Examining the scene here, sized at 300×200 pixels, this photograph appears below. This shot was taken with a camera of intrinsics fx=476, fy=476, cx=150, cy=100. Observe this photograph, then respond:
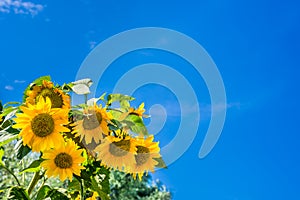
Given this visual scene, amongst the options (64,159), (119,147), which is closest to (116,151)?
(119,147)

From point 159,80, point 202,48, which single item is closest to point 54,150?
point 159,80

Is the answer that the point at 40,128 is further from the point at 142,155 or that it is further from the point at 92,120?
the point at 142,155

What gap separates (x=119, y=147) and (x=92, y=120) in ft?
0.31

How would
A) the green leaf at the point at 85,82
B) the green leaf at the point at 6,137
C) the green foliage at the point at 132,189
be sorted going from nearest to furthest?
the green leaf at the point at 6,137 < the green leaf at the point at 85,82 < the green foliage at the point at 132,189

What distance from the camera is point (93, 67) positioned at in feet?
4.11

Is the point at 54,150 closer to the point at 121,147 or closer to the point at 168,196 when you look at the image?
the point at 121,147

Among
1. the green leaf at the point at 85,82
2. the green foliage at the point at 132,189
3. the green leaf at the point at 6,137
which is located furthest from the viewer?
the green foliage at the point at 132,189

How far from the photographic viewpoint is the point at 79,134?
1148 millimetres

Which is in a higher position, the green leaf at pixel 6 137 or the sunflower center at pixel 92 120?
the sunflower center at pixel 92 120

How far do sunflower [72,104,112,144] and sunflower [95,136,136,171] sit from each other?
0.02 metres

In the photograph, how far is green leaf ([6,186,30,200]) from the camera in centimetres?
118

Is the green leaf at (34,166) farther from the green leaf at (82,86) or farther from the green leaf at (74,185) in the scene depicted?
the green leaf at (82,86)

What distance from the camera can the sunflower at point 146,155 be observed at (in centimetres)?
122

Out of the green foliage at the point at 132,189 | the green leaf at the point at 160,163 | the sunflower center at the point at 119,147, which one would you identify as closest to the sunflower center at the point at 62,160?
the sunflower center at the point at 119,147
